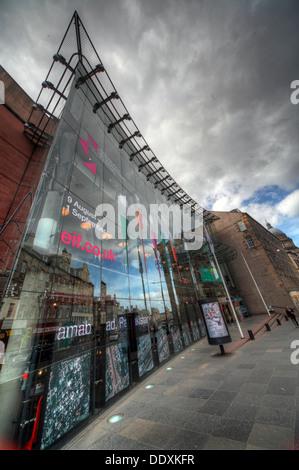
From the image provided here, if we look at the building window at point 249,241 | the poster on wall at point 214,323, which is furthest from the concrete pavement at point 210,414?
the building window at point 249,241

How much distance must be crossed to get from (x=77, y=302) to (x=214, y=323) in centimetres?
798

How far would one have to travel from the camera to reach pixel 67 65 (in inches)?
372

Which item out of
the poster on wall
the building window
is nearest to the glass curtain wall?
the poster on wall

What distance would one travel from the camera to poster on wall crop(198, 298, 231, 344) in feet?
31.0

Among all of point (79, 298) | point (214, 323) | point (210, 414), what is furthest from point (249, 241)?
point (79, 298)

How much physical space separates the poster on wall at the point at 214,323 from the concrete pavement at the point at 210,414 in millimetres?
2399

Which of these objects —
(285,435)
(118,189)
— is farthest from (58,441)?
(118,189)

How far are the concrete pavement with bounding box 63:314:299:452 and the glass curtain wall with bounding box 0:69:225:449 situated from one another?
38.5 inches

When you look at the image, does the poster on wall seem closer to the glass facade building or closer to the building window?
the glass facade building

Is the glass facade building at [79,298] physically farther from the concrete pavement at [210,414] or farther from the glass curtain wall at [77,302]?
the concrete pavement at [210,414]

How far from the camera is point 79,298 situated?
5.99 meters

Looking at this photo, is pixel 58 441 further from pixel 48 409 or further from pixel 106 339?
pixel 106 339

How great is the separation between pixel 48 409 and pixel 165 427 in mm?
2839

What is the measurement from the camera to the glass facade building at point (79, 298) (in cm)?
401
